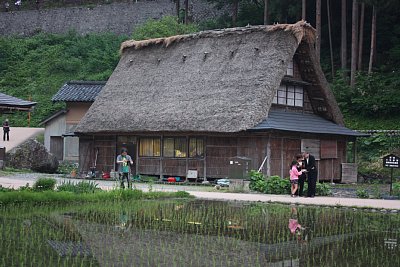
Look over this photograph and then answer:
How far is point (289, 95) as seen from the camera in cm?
2675

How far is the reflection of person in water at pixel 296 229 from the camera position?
32.0 feet

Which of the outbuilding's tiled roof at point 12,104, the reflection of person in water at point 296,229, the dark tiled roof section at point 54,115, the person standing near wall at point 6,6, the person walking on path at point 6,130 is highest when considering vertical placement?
the person standing near wall at point 6,6

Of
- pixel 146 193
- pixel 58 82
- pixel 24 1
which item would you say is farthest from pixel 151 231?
pixel 24 1

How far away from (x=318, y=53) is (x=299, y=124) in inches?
389

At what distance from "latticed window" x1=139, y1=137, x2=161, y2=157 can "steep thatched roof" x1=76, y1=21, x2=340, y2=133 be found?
1330 mm

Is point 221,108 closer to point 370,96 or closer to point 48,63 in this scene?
point 370,96

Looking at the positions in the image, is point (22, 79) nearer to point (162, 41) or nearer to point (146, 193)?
point (162, 41)

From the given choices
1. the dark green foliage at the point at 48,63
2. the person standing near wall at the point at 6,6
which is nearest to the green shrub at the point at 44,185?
the dark green foliage at the point at 48,63

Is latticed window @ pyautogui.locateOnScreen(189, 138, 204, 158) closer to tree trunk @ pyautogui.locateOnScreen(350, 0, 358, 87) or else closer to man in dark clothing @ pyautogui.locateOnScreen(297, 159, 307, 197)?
man in dark clothing @ pyautogui.locateOnScreen(297, 159, 307, 197)

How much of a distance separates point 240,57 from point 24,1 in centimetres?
4991

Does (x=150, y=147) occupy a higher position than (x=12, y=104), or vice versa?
(x=12, y=104)

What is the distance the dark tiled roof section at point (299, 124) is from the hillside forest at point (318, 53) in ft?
13.3

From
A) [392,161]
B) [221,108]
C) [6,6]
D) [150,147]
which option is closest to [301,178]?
[392,161]

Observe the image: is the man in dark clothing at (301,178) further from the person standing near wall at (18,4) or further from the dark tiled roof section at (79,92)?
the person standing near wall at (18,4)
